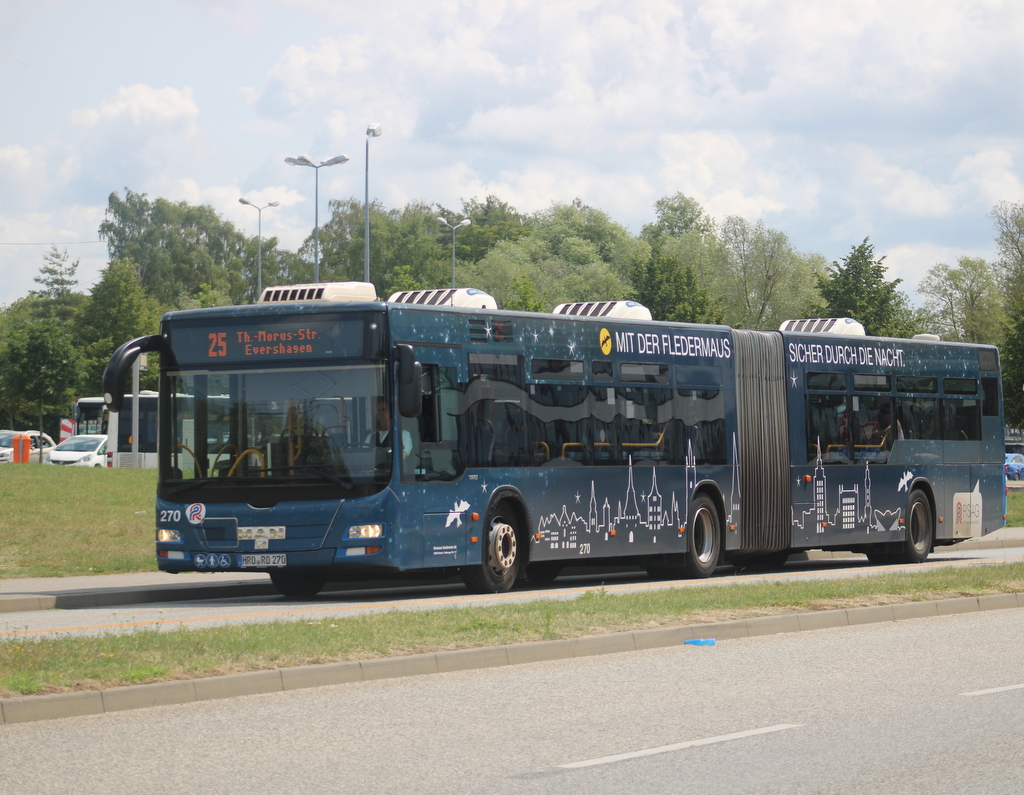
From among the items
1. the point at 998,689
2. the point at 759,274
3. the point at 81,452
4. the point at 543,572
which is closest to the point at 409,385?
the point at 543,572

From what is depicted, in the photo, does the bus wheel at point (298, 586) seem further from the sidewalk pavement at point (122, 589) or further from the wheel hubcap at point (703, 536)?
the wheel hubcap at point (703, 536)

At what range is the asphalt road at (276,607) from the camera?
1306cm

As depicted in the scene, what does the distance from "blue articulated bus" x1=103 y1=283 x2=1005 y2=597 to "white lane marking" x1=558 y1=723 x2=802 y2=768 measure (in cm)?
718

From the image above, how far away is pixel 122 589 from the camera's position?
16.6 m

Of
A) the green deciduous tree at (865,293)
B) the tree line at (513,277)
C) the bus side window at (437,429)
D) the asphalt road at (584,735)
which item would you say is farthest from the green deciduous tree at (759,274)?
the asphalt road at (584,735)

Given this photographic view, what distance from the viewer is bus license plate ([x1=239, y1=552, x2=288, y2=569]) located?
15.3 meters

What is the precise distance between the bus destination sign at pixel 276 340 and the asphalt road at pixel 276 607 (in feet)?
8.63

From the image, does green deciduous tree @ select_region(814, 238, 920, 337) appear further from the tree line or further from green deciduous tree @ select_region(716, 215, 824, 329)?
green deciduous tree @ select_region(716, 215, 824, 329)

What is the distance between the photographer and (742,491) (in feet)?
66.0

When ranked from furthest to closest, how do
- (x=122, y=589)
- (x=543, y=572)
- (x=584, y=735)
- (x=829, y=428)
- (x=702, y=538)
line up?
1. (x=829, y=428)
2. (x=702, y=538)
3. (x=543, y=572)
4. (x=122, y=589)
5. (x=584, y=735)

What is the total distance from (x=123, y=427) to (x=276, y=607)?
157ft

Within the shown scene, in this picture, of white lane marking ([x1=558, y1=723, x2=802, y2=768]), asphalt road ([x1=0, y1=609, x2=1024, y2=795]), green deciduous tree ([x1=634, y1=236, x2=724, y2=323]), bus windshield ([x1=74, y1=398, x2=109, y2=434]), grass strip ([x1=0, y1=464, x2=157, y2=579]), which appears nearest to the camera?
asphalt road ([x1=0, y1=609, x2=1024, y2=795])

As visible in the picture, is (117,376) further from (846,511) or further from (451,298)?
(846,511)

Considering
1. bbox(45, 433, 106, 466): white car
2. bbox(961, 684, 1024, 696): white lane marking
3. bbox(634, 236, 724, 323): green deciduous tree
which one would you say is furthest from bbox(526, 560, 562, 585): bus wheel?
bbox(634, 236, 724, 323): green deciduous tree
